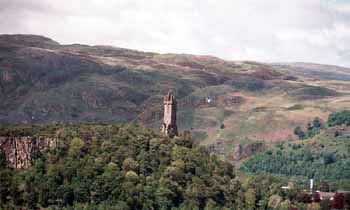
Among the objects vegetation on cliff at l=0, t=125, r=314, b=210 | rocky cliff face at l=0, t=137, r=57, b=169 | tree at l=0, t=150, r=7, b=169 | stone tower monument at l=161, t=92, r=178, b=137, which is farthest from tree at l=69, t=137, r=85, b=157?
stone tower monument at l=161, t=92, r=178, b=137

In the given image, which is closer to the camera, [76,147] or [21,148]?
[21,148]

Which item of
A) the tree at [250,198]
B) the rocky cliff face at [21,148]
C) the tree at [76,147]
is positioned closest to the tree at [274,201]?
the tree at [250,198]

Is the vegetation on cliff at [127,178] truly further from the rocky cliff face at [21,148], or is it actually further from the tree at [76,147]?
the rocky cliff face at [21,148]

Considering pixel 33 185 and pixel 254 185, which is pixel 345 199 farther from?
pixel 33 185

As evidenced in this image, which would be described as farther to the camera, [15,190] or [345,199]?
[345,199]

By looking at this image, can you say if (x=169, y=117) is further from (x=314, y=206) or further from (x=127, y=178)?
(x=314, y=206)

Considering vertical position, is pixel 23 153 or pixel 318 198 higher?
pixel 23 153

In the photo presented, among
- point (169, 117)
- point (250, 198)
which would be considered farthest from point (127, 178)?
point (169, 117)

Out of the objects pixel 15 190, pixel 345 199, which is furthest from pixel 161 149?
pixel 345 199
